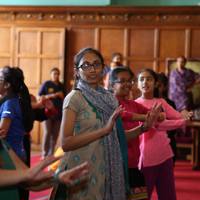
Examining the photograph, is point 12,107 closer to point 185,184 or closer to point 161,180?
point 161,180

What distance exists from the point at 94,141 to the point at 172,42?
289 inches

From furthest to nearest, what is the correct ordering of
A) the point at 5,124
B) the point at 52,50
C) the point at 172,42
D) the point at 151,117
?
1. the point at 52,50
2. the point at 172,42
3. the point at 5,124
4. the point at 151,117

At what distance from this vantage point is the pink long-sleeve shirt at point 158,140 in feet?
11.3

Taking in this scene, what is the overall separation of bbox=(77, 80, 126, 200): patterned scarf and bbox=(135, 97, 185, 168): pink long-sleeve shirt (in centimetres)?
97

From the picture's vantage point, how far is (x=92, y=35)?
32.0 feet

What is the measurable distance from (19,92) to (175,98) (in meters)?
5.74

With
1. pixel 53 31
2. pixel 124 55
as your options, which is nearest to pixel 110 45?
pixel 124 55

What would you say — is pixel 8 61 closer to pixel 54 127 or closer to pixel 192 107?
pixel 54 127

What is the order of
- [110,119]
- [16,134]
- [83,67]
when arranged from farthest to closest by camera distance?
[16,134], [83,67], [110,119]

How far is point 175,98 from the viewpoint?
8.86 meters

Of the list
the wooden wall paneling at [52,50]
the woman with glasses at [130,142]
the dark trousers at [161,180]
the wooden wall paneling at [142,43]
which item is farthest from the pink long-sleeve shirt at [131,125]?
the wooden wall paneling at [52,50]

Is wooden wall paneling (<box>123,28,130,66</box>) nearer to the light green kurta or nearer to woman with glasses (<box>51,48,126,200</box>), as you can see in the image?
woman with glasses (<box>51,48,126,200</box>)

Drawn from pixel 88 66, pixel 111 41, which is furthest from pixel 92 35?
pixel 88 66

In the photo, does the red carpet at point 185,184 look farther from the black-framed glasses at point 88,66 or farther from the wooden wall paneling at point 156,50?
the black-framed glasses at point 88,66
